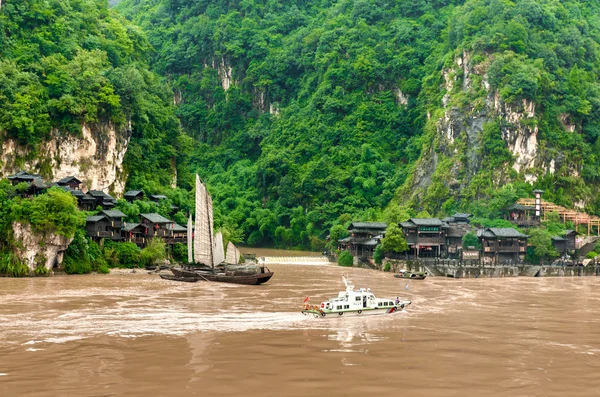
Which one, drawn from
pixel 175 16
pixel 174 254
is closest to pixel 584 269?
pixel 174 254

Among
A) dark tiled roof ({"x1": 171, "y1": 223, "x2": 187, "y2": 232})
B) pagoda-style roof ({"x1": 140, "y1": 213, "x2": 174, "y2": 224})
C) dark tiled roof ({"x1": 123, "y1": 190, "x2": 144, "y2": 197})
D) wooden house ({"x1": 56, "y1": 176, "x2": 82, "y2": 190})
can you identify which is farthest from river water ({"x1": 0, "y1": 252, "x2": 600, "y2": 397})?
dark tiled roof ({"x1": 123, "y1": 190, "x2": 144, "y2": 197})

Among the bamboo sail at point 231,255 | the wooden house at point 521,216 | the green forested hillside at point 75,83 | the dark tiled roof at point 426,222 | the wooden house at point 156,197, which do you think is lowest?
the bamboo sail at point 231,255

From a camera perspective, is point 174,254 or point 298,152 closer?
point 174,254

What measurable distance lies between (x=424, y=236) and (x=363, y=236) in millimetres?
8491

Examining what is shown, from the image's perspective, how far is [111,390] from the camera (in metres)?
29.4

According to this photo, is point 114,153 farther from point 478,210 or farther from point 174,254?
point 478,210

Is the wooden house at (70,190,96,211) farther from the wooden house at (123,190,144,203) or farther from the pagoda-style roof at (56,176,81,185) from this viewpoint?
the wooden house at (123,190,144,203)

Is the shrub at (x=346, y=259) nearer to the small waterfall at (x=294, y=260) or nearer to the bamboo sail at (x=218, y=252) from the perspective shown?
the small waterfall at (x=294, y=260)

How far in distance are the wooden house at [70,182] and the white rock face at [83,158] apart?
7.96 ft

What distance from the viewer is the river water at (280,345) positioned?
30.5m

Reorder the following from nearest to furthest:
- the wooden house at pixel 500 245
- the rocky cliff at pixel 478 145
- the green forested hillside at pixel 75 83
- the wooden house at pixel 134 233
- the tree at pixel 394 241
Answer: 1. the wooden house at pixel 134 233
2. the green forested hillside at pixel 75 83
3. the tree at pixel 394 241
4. the wooden house at pixel 500 245
5. the rocky cliff at pixel 478 145

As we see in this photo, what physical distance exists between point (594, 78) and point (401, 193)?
32.3 metres

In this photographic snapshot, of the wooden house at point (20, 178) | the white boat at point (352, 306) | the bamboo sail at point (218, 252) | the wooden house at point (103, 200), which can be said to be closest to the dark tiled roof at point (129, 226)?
the wooden house at point (103, 200)

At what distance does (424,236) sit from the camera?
91.0 m
